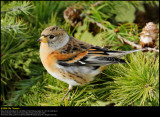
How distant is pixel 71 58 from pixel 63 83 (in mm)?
186

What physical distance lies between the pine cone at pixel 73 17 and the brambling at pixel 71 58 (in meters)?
0.32

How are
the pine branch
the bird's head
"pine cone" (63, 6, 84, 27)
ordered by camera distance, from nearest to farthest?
the bird's head, the pine branch, "pine cone" (63, 6, 84, 27)

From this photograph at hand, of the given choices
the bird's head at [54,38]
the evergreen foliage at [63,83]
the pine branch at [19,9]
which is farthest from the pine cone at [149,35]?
the pine branch at [19,9]

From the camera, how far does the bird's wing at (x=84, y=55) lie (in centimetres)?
126

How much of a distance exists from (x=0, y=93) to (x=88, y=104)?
2.56 ft

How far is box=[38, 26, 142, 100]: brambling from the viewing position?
4.06 ft

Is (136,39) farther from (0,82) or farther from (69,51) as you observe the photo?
(0,82)

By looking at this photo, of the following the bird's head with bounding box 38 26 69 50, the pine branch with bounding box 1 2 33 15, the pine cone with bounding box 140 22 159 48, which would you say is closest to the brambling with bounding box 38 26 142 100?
the bird's head with bounding box 38 26 69 50

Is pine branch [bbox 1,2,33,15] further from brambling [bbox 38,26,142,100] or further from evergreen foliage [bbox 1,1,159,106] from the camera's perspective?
brambling [bbox 38,26,142,100]

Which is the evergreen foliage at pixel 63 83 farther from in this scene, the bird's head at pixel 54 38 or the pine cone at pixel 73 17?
the bird's head at pixel 54 38

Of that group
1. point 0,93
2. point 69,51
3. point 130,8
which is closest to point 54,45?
point 69,51

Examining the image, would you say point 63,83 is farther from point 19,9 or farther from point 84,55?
point 19,9

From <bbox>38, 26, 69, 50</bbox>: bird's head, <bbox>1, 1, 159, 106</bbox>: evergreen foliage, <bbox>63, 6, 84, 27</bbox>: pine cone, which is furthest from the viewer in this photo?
<bbox>63, 6, 84, 27</bbox>: pine cone

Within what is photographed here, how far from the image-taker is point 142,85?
3.72 feet
